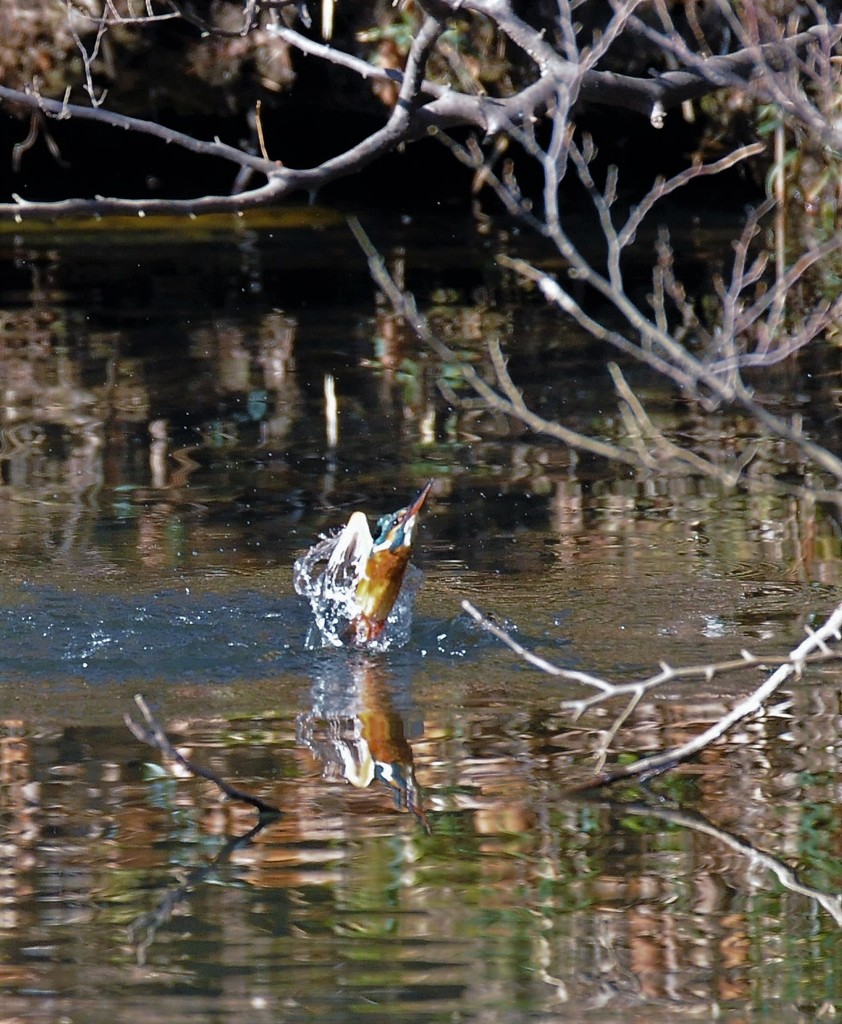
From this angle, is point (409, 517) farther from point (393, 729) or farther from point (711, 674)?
point (711, 674)

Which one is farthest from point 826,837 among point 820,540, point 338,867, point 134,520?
point 134,520

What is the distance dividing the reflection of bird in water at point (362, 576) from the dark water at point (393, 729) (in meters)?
0.11

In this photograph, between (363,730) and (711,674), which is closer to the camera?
(711,674)

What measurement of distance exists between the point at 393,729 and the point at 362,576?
0.69 m

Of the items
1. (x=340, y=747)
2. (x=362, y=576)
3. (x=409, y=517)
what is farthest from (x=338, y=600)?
(x=340, y=747)

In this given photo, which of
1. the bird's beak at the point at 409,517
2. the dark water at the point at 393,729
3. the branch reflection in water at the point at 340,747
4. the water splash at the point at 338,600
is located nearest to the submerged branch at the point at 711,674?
the dark water at the point at 393,729

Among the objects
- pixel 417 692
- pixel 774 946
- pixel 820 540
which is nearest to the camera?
pixel 774 946

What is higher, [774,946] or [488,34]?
[488,34]

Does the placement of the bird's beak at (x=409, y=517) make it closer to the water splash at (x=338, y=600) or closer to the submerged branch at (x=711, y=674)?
the water splash at (x=338, y=600)

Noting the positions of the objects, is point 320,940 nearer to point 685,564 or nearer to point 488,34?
point 685,564

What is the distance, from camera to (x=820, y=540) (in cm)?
644

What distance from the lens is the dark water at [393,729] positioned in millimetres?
3273

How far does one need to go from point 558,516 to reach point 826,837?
301 cm

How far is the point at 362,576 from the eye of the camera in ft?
17.3
